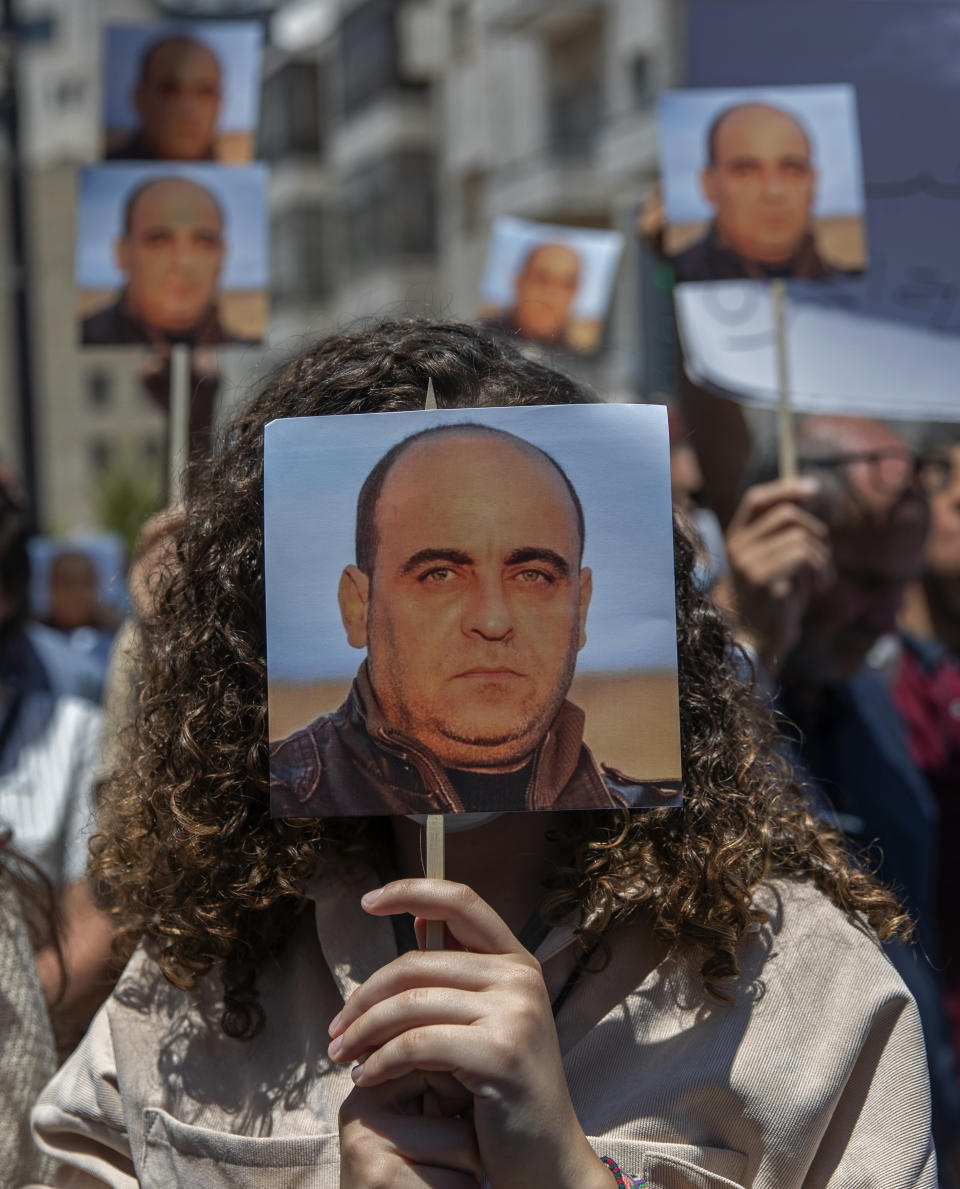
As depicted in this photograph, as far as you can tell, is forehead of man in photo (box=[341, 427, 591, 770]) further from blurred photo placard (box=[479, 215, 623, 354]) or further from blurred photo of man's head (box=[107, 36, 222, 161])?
blurred photo placard (box=[479, 215, 623, 354])

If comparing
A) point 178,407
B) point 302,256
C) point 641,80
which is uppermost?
point 641,80

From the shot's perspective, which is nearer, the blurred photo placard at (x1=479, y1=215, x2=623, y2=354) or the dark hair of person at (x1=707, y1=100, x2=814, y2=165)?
the dark hair of person at (x1=707, y1=100, x2=814, y2=165)

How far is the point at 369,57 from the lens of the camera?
31922 mm

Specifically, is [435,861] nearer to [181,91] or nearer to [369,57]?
[181,91]

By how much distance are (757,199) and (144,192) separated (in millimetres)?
1102

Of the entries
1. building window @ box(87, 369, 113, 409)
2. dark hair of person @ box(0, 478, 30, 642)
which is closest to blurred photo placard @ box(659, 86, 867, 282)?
dark hair of person @ box(0, 478, 30, 642)

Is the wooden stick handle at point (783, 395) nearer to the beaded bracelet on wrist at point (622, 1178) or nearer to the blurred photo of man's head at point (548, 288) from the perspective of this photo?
the beaded bracelet on wrist at point (622, 1178)

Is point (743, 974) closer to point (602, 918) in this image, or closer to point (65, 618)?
point (602, 918)

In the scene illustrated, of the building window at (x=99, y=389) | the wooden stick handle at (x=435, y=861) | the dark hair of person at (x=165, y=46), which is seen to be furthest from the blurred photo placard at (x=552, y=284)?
the building window at (x=99, y=389)

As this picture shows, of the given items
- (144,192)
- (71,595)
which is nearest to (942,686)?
(144,192)

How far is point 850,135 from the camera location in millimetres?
2537

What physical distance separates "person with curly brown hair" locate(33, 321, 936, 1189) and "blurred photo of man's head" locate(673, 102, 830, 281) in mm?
986

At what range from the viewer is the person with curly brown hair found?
1.40 metres

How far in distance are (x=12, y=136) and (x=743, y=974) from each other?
682 centimetres
